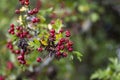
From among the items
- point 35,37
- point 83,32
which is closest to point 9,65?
point 35,37

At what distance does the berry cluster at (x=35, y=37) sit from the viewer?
338cm

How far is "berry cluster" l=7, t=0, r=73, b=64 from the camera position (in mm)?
3383

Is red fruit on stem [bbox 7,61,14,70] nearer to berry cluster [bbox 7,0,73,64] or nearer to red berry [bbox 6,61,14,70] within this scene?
red berry [bbox 6,61,14,70]

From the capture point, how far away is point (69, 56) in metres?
3.43

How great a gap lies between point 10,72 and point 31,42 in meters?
1.92

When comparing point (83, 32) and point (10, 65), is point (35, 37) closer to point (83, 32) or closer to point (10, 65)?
point (10, 65)

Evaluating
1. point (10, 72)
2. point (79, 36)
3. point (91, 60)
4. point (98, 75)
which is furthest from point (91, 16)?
point (98, 75)

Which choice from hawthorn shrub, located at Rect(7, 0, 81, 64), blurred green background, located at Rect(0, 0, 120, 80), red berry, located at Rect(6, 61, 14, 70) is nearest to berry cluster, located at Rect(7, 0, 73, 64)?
hawthorn shrub, located at Rect(7, 0, 81, 64)

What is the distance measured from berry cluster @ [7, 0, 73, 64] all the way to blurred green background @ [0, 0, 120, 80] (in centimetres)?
175

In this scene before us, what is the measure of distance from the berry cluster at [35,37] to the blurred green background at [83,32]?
1.75m

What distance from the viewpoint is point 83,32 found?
7238 mm

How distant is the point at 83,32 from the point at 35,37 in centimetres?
369

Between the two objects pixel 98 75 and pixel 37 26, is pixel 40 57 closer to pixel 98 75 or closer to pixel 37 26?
pixel 37 26


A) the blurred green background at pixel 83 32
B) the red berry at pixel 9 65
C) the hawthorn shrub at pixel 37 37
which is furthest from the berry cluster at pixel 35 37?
the blurred green background at pixel 83 32
